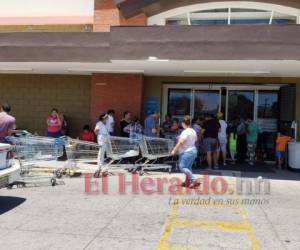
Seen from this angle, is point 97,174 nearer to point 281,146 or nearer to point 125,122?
point 125,122

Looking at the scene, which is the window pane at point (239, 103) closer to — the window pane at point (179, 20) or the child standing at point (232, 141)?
the child standing at point (232, 141)

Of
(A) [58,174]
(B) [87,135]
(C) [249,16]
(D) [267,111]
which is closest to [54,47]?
(B) [87,135]

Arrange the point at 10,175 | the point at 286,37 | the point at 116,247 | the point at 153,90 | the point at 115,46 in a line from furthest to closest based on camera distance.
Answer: the point at 153,90, the point at 115,46, the point at 286,37, the point at 10,175, the point at 116,247

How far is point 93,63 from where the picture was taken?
480 inches

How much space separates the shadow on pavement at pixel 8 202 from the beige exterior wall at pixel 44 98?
278 inches

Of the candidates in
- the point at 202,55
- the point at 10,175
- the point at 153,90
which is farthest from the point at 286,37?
the point at 10,175

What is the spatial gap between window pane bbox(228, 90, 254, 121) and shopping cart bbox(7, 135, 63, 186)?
731 centimetres

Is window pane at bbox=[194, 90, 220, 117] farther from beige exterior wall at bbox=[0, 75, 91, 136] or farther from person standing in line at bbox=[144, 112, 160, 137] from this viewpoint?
beige exterior wall at bbox=[0, 75, 91, 136]

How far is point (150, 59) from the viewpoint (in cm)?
1115

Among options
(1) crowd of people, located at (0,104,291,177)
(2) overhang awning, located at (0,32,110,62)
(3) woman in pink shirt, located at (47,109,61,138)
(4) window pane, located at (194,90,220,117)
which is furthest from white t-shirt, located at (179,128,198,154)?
(3) woman in pink shirt, located at (47,109,61,138)

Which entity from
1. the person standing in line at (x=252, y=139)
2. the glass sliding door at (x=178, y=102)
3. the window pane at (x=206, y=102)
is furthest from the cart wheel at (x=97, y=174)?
the window pane at (x=206, y=102)

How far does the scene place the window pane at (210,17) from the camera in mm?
14281

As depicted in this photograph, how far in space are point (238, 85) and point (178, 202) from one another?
7.56 meters

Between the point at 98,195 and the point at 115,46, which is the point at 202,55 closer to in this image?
the point at 115,46
